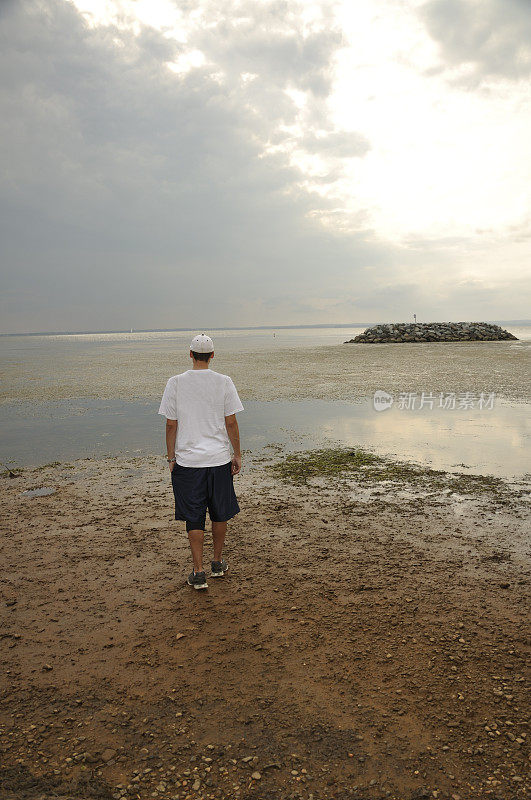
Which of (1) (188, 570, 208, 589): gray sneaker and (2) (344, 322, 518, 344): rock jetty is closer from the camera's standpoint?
(1) (188, 570, 208, 589): gray sneaker

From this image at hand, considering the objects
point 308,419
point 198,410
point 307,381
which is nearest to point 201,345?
point 198,410

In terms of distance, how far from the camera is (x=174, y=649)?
144 inches

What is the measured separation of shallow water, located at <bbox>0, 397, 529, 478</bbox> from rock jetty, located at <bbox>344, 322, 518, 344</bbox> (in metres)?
42.7

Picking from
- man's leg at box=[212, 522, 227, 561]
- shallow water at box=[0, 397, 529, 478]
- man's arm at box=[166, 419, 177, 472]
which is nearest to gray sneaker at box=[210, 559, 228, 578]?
man's leg at box=[212, 522, 227, 561]

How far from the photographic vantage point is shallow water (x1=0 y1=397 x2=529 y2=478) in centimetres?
924

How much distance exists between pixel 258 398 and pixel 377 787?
47.7 ft

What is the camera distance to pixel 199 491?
4.52 meters

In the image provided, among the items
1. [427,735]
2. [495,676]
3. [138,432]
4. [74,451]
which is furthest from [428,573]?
[138,432]

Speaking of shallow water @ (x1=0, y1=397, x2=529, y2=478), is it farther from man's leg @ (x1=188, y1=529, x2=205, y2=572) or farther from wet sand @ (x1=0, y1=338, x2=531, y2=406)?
man's leg @ (x1=188, y1=529, x2=205, y2=572)

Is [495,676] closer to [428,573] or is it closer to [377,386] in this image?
[428,573]

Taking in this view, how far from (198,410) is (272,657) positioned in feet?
6.75

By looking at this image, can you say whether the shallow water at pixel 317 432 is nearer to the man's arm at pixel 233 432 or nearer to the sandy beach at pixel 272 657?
the sandy beach at pixel 272 657

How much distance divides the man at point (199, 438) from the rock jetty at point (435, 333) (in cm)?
5382

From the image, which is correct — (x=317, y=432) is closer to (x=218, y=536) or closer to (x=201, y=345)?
(x=218, y=536)
